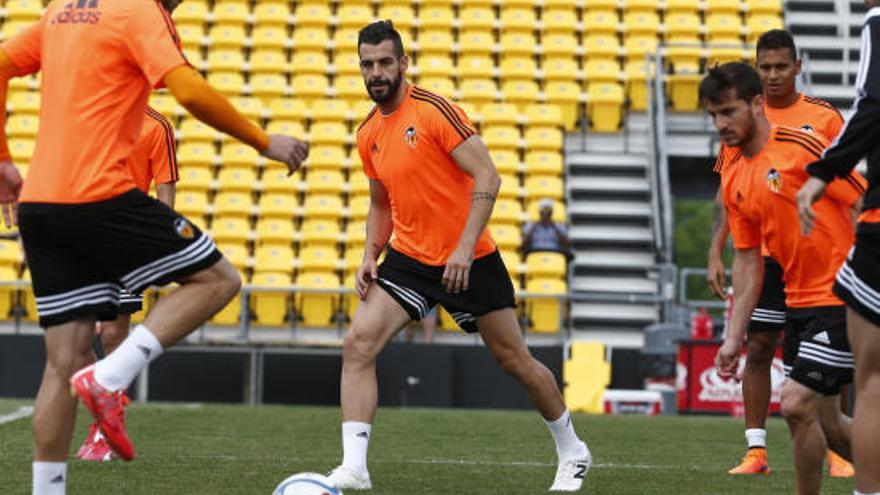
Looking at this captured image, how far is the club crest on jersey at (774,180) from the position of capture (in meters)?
7.04

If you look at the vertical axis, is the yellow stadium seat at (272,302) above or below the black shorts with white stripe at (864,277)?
below

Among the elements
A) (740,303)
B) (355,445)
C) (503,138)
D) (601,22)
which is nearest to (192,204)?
(503,138)

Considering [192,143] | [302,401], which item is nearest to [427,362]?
[302,401]

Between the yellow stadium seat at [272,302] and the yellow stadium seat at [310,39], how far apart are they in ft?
16.9

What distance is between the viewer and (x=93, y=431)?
30.2 feet

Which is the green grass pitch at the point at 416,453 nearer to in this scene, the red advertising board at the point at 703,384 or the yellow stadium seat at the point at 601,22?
the red advertising board at the point at 703,384

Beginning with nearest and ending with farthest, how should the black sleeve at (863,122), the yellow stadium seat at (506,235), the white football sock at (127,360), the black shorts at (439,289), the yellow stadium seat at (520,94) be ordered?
the black sleeve at (863,122) → the white football sock at (127,360) → the black shorts at (439,289) → the yellow stadium seat at (506,235) → the yellow stadium seat at (520,94)

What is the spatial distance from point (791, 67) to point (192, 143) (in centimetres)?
1352

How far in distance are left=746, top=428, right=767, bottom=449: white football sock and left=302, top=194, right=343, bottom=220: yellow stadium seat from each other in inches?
430

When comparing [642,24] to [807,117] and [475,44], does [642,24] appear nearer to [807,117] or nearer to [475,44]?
[475,44]

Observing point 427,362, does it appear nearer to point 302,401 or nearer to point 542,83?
point 302,401

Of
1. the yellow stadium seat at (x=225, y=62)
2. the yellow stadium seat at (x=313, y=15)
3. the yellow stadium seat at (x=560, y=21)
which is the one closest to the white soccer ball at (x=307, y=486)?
the yellow stadium seat at (x=225, y=62)

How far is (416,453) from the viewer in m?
10.3

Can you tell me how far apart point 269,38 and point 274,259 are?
16.6 ft
